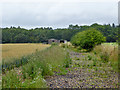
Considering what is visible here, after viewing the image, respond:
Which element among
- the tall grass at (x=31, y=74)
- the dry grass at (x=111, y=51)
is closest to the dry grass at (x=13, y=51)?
the tall grass at (x=31, y=74)

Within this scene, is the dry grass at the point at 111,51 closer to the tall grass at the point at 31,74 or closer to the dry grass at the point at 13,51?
the tall grass at the point at 31,74

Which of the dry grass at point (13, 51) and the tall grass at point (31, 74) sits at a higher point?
the dry grass at point (13, 51)

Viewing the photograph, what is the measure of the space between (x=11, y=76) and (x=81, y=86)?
79.7 inches

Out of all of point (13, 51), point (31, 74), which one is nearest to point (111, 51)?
point (31, 74)

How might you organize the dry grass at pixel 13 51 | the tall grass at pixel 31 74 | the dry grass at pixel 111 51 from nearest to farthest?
the tall grass at pixel 31 74
the dry grass at pixel 111 51
the dry grass at pixel 13 51

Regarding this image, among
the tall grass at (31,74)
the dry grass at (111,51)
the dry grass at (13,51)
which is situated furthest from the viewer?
the dry grass at (13,51)

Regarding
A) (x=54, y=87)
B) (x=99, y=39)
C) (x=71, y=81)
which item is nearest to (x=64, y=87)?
(x=54, y=87)

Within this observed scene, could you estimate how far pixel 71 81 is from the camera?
15.9 ft

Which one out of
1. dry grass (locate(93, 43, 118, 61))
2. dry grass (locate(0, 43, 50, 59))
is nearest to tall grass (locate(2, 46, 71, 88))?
dry grass (locate(93, 43, 118, 61))

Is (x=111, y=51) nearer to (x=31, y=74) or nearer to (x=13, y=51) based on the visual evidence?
(x=31, y=74)

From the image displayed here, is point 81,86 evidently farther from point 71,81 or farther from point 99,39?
point 99,39

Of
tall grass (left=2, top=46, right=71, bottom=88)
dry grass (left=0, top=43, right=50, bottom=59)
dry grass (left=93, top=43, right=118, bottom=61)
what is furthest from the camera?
dry grass (left=0, top=43, right=50, bottom=59)

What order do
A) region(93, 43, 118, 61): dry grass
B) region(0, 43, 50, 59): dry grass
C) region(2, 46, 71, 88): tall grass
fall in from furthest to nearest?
region(0, 43, 50, 59): dry grass
region(93, 43, 118, 61): dry grass
region(2, 46, 71, 88): tall grass

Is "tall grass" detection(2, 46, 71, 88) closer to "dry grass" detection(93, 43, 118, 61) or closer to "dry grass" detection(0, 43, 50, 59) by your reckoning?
"dry grass" detection(93, 43, 118, 61)
